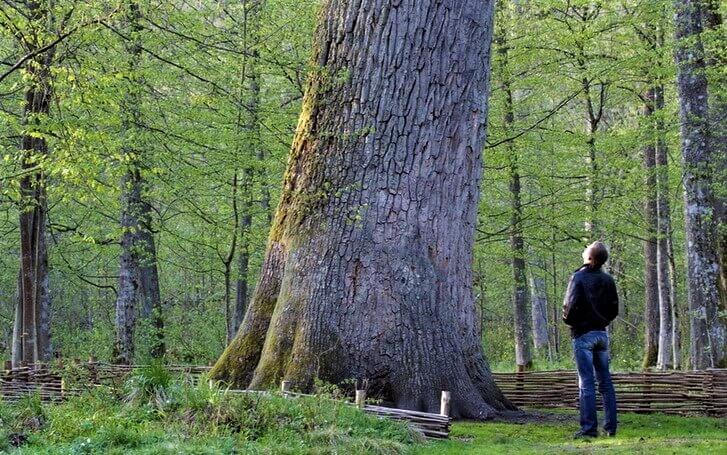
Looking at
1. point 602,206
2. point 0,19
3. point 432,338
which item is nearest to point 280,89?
point 602,206

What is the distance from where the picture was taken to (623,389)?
7980 mm

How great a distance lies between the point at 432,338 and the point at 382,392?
2.05 feet

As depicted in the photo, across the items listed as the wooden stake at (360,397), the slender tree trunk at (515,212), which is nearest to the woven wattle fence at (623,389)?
the wooden stake at (360,397)

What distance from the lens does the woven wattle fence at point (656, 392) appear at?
7609mm

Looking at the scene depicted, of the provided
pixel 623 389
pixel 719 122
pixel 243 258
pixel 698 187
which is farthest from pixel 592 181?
pixel 243 258

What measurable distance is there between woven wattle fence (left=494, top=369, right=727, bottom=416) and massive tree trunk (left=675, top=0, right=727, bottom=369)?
171 cm

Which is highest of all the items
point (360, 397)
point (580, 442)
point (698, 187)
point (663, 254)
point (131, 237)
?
point (698, 187)

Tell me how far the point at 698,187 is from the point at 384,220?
4997 mm

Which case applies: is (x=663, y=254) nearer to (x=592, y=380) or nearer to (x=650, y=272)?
(x=650, y=272)

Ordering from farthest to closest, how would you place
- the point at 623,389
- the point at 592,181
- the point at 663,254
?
the point at 663,254, the point at 592,181, the point at 623,389

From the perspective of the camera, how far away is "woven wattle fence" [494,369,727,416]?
7.61 m

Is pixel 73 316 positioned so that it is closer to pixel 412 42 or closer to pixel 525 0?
pixel 525 0

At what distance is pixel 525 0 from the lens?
15.2 meters

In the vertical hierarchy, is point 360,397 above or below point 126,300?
below
